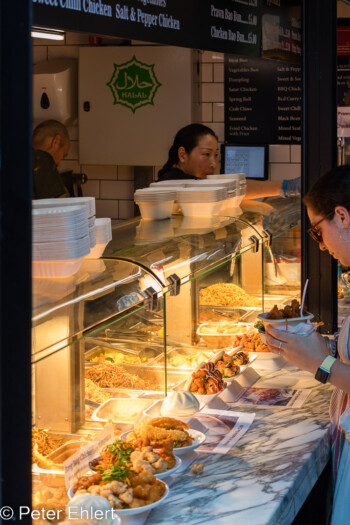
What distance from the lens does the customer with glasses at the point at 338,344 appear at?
2.64m

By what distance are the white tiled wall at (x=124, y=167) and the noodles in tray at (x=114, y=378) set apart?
4601 millimetres

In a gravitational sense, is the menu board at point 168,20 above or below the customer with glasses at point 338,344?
above

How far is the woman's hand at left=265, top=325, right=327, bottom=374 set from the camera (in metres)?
2.73

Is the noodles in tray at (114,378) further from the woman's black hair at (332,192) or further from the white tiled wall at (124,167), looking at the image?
the white tiled wall at (124,167)

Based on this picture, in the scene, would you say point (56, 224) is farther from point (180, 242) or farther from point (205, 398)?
point (205, 398)

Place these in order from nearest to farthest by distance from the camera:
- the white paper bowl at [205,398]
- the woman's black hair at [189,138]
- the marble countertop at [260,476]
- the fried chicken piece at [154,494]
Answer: the fried chicken piece at [154,494], the marble countertop at [260,476], the white paper bowl at [205,398], the woman's black hair at [189,138]

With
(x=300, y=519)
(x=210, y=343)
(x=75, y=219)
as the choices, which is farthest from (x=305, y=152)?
(x=75, y=219)

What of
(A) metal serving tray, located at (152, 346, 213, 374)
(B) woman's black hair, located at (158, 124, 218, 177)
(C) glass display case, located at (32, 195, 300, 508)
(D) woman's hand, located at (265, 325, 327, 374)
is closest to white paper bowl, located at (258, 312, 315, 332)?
(D) woman's hand, located at (265, 325, 327, 374)

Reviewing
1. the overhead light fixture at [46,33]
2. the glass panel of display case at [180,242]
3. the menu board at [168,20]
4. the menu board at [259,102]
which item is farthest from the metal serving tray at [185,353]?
the menu board at [259,102]

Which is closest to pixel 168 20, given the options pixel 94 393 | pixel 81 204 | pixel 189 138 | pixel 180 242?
pixel 180 242

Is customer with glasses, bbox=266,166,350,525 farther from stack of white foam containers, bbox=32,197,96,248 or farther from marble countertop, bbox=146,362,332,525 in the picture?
stack of white foam containers, bbox=32,197,96,248

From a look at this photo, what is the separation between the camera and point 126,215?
25.2 ft

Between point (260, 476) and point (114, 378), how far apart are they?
78cm

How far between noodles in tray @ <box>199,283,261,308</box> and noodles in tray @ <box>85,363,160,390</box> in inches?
39.0
